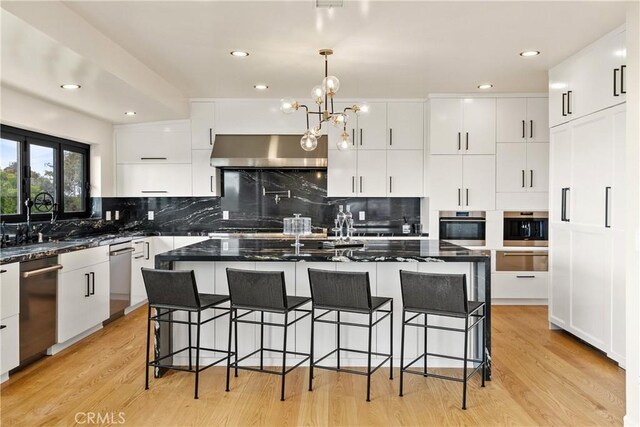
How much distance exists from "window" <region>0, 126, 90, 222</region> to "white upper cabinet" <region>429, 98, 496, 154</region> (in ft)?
13.5

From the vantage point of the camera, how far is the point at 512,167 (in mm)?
5809

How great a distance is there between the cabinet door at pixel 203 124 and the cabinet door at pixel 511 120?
11.1ft

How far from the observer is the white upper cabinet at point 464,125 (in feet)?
19.0

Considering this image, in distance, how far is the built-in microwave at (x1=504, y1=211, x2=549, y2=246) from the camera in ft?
19.0

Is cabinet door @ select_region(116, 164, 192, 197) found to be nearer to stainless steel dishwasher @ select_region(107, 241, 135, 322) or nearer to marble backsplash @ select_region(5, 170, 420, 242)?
marble backsplash @ select_region(5, 170, 420, 242)

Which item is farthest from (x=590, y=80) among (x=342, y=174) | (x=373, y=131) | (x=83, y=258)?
(x=83, y=258)

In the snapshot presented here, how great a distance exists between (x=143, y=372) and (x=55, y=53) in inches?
88.7

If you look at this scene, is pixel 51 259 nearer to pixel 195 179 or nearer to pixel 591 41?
pixel 195 179

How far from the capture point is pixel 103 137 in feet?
19.5

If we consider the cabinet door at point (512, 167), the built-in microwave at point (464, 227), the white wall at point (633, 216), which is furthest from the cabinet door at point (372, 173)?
the white wall at point (633, 216)

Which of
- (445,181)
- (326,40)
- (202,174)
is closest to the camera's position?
(326,40)

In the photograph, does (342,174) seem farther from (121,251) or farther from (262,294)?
(262,294)

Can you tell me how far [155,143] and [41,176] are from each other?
142cm

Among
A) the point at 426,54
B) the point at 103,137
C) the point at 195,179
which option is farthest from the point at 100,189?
the point at 426,54
